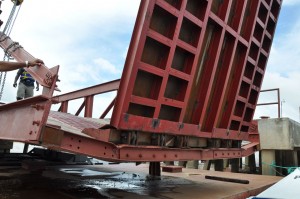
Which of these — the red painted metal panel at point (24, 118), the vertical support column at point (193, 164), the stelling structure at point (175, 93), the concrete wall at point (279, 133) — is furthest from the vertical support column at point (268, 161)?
the red painted metal panel at point (24, 118)

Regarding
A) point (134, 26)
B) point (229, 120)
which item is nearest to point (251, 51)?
point (229, 120)

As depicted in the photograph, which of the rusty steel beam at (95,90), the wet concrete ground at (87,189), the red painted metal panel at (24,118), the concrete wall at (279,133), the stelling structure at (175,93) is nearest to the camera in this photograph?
the red painted metal panel at (24,118)

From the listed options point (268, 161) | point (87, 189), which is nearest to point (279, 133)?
point (268, 161)

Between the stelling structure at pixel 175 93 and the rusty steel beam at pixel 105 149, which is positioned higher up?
the stelling structure at pixel 175 93

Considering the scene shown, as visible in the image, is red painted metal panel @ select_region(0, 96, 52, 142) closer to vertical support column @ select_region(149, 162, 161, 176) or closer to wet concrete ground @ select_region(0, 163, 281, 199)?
wet concrete ground @ select_region(0, 163, 281, 199)

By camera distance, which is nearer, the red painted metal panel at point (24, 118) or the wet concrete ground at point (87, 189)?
the red painted metal panel at point (24, 118)

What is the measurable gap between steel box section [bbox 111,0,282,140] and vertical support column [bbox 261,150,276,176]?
2.86 m

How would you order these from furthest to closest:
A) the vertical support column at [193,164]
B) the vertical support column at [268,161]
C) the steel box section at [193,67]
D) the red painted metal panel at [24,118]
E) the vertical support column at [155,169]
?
the vertical support column at [193,164] → the vertical support column at [268,161] → the vertical support column at [155,169] → the steel box section at [193,67] → the red painted metal panel at [24,118]

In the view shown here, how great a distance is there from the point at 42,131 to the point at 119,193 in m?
1.98

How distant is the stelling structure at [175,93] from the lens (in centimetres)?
298

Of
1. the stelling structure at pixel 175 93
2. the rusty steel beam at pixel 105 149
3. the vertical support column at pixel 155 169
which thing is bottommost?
the vertical support column at pixel 155 169

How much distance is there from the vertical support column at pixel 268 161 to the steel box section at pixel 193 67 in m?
2.86

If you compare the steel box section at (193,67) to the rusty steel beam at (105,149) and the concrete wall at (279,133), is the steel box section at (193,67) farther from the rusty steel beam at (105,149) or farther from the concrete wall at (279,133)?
the concrete wall at (279,133)

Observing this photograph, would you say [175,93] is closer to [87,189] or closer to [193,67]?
[193,67]
